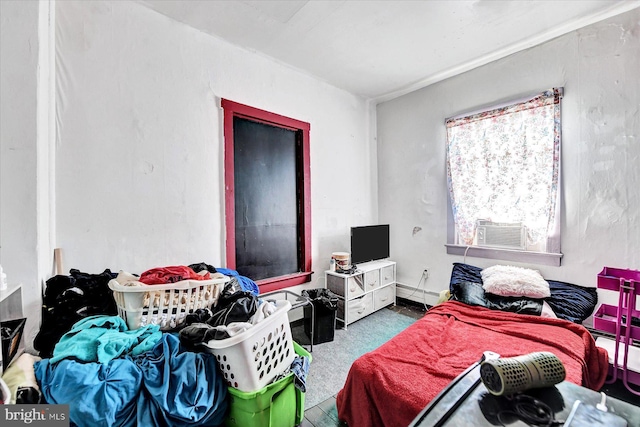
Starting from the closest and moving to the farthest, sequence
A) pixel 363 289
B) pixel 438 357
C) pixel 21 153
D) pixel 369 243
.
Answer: pixel 21 153 → pixel 438 357 → pixel 363 289 → pixel 369 243

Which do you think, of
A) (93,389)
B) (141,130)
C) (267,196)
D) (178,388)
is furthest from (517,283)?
(141,130)

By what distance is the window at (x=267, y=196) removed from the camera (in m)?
2.54

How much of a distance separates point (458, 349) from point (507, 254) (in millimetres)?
1542

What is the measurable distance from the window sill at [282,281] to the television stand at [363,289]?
9.5 inches

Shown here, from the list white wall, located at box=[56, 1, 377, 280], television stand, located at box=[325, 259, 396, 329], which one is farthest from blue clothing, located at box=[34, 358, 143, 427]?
television stand, located at box=[325, 259, 396, 329]

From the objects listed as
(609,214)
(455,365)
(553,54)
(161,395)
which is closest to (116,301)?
(161,395)

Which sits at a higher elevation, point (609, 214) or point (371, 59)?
point (371, 59)

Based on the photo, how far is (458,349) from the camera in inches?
65.1

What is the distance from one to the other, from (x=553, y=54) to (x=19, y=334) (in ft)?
13.1

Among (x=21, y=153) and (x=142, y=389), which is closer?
(x=142, y=389)

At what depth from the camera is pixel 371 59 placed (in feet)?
9.31

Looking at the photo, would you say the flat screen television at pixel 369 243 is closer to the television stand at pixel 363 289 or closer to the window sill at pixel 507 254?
the television stand at pixel 363 289

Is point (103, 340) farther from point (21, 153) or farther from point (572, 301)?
point (572, 301)

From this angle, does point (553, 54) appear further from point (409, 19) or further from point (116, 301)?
point (116, 301)
